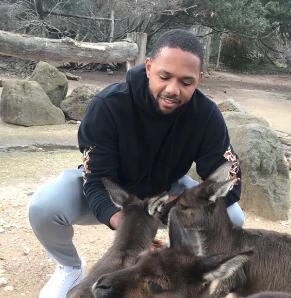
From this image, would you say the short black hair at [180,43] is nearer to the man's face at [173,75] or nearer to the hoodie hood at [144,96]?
the man's face at [173,75]

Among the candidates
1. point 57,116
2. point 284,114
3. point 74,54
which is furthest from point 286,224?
point 284,114

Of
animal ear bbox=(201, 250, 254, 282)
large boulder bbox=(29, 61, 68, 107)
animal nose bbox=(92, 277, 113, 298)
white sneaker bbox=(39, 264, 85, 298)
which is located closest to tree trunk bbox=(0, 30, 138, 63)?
large boulder bbox=(29, 61, 68, 107)

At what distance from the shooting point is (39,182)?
649 cm

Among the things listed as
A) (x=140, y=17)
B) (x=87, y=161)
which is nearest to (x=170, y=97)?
(x=87, y=161)

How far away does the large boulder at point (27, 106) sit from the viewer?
34.1ft

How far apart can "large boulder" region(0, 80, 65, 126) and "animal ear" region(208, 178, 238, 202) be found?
732cm

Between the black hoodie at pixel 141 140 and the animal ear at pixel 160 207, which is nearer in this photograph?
the animal ear at pixel 160 207

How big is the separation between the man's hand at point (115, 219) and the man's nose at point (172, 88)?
31.4 inches

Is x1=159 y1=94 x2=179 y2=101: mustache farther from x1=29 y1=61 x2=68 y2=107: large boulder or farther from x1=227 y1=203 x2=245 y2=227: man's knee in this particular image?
x1=29 y1=61 x2=68 y2=107: large boulder

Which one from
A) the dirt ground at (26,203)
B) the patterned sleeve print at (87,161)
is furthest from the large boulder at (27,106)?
the patterned sleeve print at (87,161)

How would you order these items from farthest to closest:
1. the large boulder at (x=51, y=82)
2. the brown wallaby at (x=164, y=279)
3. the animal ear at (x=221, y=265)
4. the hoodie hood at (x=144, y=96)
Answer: the large boulder at (x=51, y=82) < the hoodie hood at (x=144, y=96) < the brown wallaby at (x=164, y=279) < the animal ear at (x=221, y=265)

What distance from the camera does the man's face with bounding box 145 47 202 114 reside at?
333 cm

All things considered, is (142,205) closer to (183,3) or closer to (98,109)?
(98,109)

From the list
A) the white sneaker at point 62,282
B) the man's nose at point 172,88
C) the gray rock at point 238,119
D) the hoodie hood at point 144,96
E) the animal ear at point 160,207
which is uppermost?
the man's nose at point 172,88
